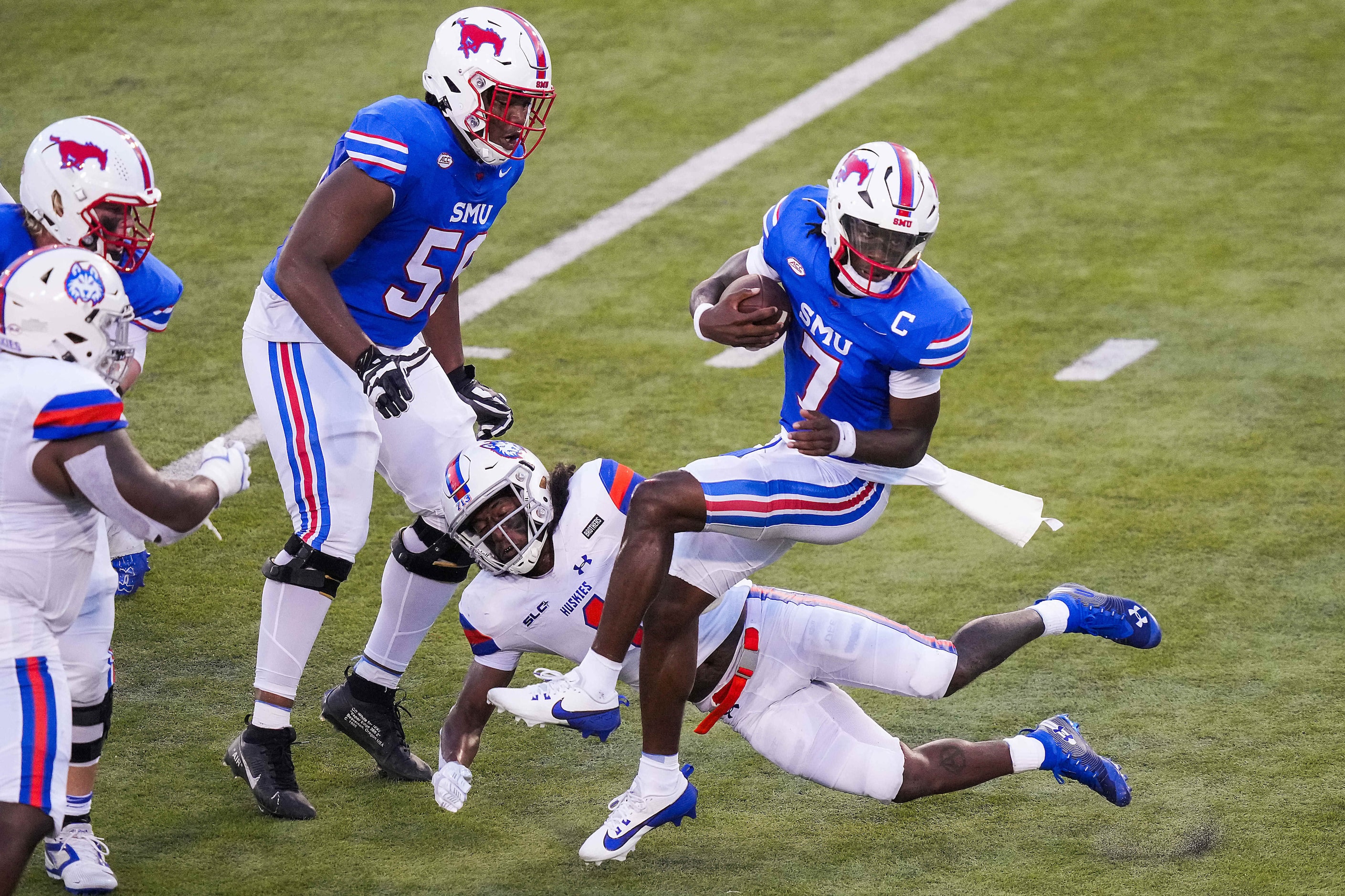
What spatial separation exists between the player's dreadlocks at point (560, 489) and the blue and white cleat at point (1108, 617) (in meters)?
1.54

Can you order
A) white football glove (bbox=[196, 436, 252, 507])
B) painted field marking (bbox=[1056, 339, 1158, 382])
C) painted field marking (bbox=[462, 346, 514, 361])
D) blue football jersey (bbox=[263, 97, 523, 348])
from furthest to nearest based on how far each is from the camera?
1. painted field marking (bbox=[462, 346, 514, 361])
2. painted field marking (bbox=[1056, 339, 1158, 382])
3. blue football jersey (bbox=[263, 97, 523, 348])
4. white football glove (bbox=[196, 436, 252, 507])

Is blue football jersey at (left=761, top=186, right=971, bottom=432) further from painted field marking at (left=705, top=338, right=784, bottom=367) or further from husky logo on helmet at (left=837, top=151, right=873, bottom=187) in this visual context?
painted field marking at (left=705, top=338, right=784, bottom=367)

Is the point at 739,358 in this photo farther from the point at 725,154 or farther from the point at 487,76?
the point at 487,76

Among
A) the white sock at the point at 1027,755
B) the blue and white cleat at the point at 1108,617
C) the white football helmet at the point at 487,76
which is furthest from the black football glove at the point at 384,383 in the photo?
the blue and white cleat at the point at 1108,617

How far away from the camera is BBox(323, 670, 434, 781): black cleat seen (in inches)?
186

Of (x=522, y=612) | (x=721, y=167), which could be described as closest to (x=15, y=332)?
(x=522, y=612)

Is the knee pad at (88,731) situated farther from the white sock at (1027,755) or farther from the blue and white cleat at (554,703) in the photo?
the white sock at (1027,755)

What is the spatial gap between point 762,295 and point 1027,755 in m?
1.48

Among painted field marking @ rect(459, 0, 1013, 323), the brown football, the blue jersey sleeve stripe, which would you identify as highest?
the blue jersey sleeve stripe

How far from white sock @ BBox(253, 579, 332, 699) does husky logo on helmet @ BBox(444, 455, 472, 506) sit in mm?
554

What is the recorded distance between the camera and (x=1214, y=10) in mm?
12555

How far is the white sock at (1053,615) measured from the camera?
4820 mm

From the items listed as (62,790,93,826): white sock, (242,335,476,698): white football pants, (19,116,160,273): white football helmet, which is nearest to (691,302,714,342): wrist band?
(242,335,476,698): white football pants

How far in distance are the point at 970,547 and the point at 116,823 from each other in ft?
11.1
